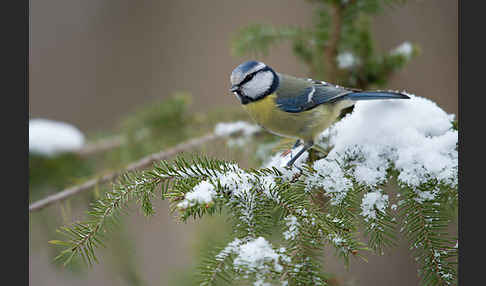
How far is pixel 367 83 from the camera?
6.68 feet

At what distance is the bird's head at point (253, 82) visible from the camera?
4.74 feet

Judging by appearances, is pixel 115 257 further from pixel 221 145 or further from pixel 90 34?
pixel 90 34

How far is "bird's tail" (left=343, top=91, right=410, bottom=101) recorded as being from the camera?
4.42ft

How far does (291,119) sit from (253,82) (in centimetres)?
21

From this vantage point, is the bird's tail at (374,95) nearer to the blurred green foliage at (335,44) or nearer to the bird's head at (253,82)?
the bird's head at (253,82)

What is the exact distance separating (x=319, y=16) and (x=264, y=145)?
2.36 ft

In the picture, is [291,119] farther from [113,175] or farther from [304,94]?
[113,175]

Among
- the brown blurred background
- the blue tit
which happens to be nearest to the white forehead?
the blue tit

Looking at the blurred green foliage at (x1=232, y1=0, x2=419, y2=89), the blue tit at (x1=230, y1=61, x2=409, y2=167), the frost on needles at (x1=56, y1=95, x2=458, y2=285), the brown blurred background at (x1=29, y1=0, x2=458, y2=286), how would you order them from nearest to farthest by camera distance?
1. the frost on needles at (x1=56, y1=95, x2=458, y2=285)
2. the blue tit at (x1=230, y1=61, x2=409, y2=167)
3. the blurred green foliage at (x1=232, y1=0, x2=419, y2=89)
4. the brown blurred background at (x1=29, y1=0, x2=458, y2=286)

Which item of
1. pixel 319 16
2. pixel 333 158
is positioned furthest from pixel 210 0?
pixel 333 158

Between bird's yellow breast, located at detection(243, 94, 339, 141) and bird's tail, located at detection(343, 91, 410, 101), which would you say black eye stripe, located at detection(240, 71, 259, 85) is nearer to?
bird's yellow breast, located at detection(243, 94, 339, 141)

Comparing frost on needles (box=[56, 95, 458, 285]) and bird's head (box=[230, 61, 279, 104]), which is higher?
bird's head (box=[230, 61, 279, 104])

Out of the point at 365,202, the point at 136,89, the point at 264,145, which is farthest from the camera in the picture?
the point at 136,89

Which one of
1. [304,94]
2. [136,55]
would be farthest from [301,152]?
[136,55]
